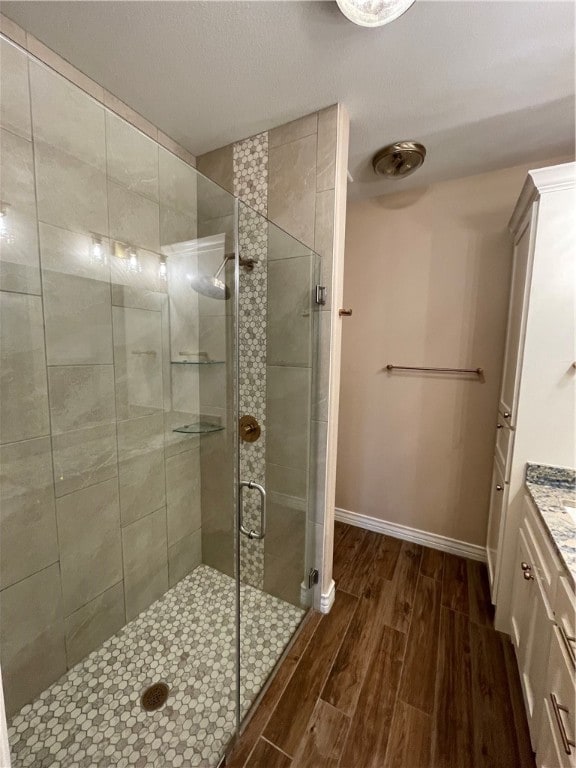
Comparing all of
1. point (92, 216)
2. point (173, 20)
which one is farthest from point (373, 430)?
point (173, 20)

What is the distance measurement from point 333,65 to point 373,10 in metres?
0.25

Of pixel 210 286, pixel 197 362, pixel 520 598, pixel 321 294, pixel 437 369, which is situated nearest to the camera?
pixel 520 598

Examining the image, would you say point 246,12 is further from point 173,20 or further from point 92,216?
point 92,216

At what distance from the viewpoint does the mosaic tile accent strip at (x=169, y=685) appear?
1063mm

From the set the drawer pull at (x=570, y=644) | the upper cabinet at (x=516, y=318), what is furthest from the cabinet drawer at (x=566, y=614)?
the upper cabinet at (x=516, y=318)

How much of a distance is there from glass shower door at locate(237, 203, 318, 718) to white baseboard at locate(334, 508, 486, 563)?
0.86 metres

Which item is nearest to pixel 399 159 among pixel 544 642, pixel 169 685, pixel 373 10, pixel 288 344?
pixel 373 10

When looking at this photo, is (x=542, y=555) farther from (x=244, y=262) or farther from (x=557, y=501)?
(x=244, y=262)

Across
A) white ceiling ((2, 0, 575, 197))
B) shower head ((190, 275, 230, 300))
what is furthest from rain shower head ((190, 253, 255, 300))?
white ceiling ((2, 0, 575, 197))

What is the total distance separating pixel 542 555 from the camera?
3.56 feet

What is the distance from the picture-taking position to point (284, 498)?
1.64 meters

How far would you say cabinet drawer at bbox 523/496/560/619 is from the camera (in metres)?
0.96

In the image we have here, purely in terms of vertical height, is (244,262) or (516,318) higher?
(244,262)

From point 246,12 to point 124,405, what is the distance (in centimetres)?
154
